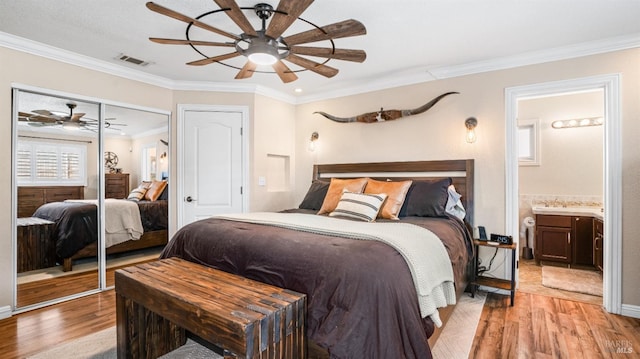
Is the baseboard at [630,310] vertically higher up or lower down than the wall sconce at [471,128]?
lower down

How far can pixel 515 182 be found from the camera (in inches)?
130

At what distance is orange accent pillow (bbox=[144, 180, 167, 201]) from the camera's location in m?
3.88

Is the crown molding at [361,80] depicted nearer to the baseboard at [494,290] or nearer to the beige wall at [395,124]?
the beige wall at [395,124]

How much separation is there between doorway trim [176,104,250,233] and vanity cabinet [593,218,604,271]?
4243 mm

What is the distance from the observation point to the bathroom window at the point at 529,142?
15.2 ft

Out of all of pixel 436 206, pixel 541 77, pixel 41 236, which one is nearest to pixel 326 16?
pixel 436 206

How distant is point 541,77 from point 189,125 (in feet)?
13.4

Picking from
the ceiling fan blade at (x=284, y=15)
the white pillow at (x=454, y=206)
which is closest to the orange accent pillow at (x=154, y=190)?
the ceiling fan blade at (x=284, y=15)

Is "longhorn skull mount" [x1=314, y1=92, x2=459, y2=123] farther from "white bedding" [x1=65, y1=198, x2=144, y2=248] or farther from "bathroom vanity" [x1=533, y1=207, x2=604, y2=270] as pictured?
"white bedding" [x1=65, y1=198, x2=144, y2=248]

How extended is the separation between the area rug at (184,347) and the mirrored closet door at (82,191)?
1.08 meters

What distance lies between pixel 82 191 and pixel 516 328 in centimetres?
430

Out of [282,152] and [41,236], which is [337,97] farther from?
[41,236]

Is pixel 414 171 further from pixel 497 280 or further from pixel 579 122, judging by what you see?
pixel 579 122

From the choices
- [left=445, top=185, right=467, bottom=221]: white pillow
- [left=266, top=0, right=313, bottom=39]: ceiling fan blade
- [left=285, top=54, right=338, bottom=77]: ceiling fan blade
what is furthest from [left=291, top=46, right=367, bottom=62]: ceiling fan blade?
[left=445, top=185, right=467, bottom=221]: white pillow
